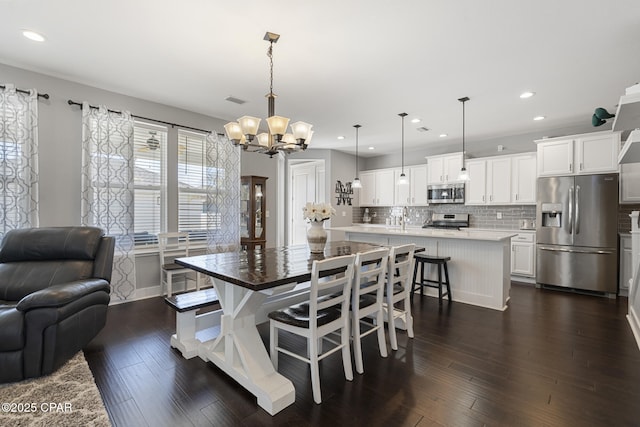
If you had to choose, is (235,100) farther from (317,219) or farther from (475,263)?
(475,263)

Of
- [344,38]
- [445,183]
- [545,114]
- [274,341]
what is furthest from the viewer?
[445,183]

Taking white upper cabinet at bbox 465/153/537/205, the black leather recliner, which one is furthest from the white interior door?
the black leather recliner

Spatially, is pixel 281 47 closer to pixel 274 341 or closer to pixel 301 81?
pixel 301 81

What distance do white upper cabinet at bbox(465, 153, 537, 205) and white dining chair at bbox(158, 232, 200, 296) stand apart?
512 cm

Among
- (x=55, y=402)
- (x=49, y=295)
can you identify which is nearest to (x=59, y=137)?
(x=49, y=295)

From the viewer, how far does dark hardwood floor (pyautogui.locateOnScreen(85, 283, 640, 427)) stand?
1803mm

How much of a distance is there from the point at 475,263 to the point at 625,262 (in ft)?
7.69

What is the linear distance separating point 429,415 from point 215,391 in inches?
54.8

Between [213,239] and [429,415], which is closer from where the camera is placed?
[429,415]

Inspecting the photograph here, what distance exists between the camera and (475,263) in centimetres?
393

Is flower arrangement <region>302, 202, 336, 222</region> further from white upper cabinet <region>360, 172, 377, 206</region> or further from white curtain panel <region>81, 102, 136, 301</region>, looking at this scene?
white upper cabinet <region>360, 172, 377, 206</region>

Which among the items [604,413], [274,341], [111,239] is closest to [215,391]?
[274,341]

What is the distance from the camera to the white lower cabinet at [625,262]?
425cm

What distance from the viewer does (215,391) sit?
2051mm
